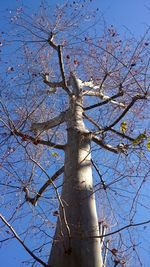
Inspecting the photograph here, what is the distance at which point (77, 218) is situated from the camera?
9.89 feet

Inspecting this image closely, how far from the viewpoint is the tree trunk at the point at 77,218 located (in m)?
2.76

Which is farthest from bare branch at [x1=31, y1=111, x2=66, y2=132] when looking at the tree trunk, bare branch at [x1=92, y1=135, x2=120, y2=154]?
the tree trunk

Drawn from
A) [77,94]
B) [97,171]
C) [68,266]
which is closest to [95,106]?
[77,94]

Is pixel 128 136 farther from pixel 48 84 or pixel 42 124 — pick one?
pixel 48 84

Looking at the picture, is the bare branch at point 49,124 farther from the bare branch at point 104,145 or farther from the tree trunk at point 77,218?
the tree trunk at point 77,218

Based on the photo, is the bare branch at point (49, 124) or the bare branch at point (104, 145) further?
the bare branch at point (49, 124)

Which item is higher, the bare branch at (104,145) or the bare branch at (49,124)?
the bare branch at (49,124)

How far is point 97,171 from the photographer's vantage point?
4293mm

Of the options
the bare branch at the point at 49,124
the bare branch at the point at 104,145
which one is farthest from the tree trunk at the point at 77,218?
the bare branch at the point at 49,124

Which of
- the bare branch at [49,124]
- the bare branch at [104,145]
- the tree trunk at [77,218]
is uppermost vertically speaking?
the bare branch at [49,124]

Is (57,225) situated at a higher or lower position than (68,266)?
higher

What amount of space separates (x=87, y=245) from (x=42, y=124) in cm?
262

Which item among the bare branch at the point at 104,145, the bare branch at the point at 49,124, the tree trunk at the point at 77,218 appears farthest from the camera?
the bare branch at the point at 49,124

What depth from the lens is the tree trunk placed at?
2.76 m
